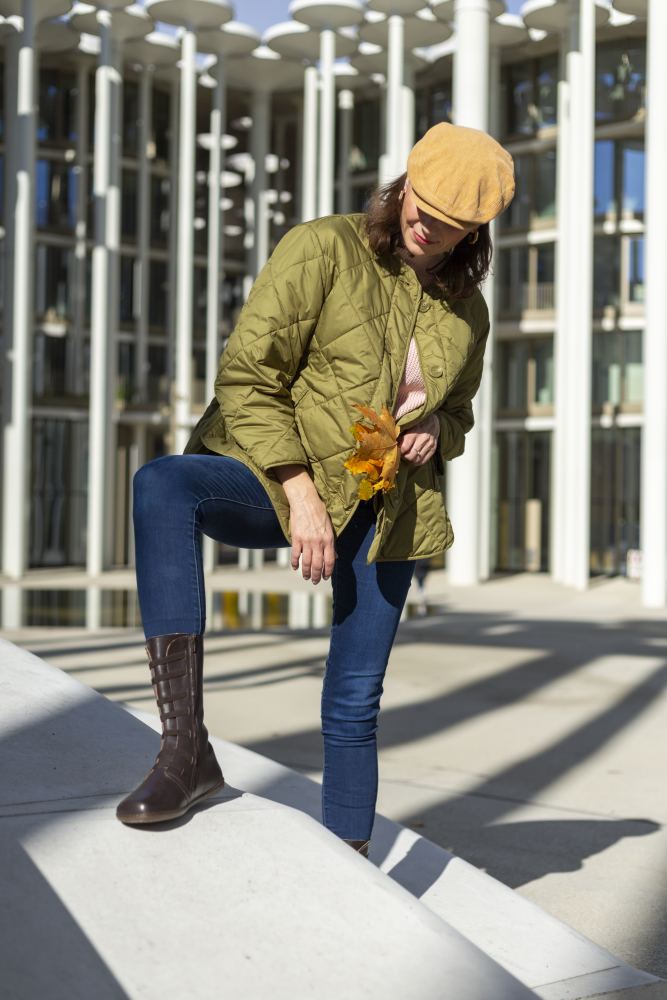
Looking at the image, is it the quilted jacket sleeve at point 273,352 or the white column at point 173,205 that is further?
the white column at point 173,205

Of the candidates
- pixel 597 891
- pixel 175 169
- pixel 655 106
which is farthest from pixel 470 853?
pixel 175 169

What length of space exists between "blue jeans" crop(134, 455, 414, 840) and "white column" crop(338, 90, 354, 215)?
30862 mm

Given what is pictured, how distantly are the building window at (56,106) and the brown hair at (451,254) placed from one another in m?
31.8

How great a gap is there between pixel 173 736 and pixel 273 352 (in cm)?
87

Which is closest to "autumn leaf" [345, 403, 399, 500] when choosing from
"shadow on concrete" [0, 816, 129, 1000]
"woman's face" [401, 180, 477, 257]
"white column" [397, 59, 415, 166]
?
"woman's face" [401, 180, 477, 257]

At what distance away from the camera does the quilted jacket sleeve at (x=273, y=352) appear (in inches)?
110

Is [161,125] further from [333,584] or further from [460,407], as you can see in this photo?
[333,584]

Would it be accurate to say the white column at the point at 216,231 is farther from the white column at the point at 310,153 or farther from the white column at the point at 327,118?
the white column at the point at 327,118

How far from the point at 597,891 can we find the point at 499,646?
7.71m

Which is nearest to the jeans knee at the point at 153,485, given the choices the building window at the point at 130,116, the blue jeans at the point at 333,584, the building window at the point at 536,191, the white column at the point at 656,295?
the blue jeans at the point at 333,584

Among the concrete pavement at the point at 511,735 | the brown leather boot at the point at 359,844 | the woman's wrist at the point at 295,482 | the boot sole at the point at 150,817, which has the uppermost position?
the woman's wrist at the point at 295,482

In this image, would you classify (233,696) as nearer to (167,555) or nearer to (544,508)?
(167,555)

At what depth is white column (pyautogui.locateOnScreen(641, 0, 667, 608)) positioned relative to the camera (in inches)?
779

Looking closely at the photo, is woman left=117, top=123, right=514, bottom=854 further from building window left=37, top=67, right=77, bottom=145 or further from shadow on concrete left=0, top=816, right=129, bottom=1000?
building window left=37, top=67, right=77, bottom=145
